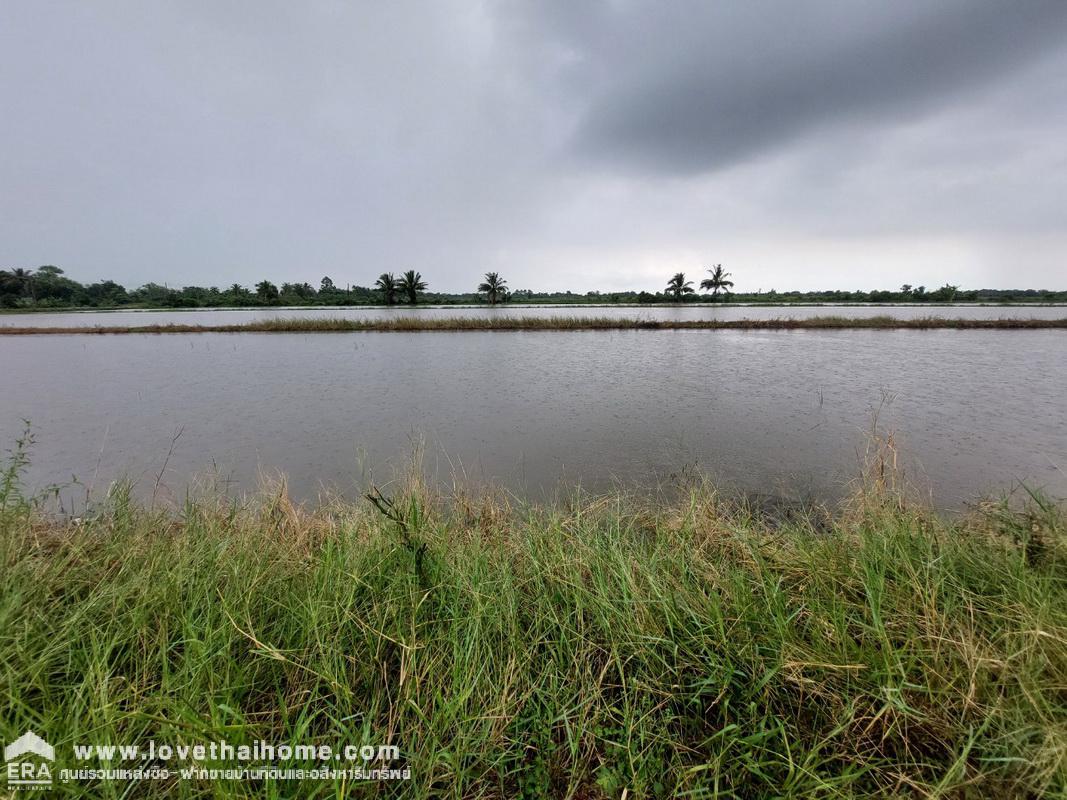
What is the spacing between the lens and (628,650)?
1854 mm

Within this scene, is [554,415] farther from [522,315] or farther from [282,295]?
[282,295]

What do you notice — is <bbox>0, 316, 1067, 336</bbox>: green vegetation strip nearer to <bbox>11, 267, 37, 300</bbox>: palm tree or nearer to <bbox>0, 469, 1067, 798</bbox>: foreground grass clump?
<bbox>0, 469, 1067, 798</bbox>: foreground grass clump

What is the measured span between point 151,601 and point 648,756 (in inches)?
96.7

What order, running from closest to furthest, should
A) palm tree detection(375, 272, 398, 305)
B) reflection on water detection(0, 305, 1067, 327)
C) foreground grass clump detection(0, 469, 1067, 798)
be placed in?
foreground grass clump detection(0, 469, 1067, 798) → reflection on water detection(0, 305, 1067, 327) → palm tree detection(375, 272, 398, 305)

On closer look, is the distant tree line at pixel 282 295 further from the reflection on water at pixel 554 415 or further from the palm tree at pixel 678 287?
the reflection on water at pixel 554 415

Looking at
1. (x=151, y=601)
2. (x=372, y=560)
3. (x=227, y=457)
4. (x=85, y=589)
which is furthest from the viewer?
(x=227, y=457)

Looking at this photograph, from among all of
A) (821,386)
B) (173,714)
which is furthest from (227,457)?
(821,386)

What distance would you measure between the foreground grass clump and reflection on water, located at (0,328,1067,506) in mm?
2506

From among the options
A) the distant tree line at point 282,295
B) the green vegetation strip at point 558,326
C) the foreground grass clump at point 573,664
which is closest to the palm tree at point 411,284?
the distant tree line at point 282,295

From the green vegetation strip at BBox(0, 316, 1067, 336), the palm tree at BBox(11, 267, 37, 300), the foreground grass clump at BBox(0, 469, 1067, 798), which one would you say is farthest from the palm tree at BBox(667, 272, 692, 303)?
the palm tree at BBox(11, 267, 37, 300)

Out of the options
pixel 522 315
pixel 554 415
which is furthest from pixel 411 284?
pixel 554 415

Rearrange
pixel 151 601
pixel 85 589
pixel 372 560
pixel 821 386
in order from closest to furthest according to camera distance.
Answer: pixel 151 601
pixel 85 589
pixel 372 560
pixel 821 386

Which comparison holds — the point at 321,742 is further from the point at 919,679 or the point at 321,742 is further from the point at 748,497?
the point at 748,497

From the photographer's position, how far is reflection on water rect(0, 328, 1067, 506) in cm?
532
